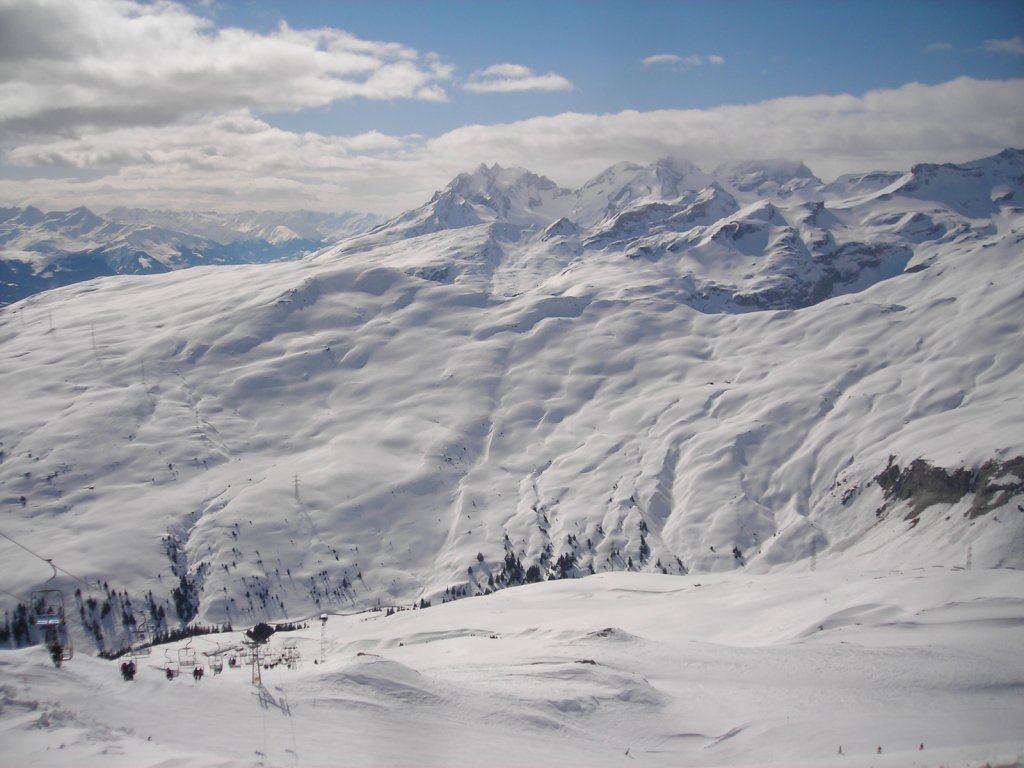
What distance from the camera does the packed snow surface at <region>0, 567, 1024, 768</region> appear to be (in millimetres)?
39156

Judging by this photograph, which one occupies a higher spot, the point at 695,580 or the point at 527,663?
the point at 527,663

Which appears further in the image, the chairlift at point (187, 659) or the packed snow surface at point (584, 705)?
the chairlift at point (187, 659)

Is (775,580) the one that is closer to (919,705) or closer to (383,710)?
(919,705)

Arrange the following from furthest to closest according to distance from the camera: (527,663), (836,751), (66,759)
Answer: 1. (527,663)
2. (836,751)
3. (66,759)

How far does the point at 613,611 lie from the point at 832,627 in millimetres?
42557

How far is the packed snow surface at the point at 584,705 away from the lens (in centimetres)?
3916

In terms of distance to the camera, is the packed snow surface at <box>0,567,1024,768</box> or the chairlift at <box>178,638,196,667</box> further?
the chairlift at <box>178,638,196,667</box>

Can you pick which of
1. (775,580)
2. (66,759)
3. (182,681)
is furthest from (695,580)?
(66,759)

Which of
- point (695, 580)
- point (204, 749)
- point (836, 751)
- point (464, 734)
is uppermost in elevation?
point (204, 749)

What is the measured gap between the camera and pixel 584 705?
5175cm

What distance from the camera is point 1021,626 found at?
6994 cm

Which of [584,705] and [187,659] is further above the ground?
[187,659]

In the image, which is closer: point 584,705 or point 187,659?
point 584,705

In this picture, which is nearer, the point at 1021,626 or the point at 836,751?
the point at 836,751
